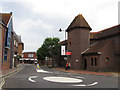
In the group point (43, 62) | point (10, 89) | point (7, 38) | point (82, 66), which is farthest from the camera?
point (43, 62)

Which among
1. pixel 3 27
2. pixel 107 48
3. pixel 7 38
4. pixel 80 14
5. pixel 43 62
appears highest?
pixel 80 14

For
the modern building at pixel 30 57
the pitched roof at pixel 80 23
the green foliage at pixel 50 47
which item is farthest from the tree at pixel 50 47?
the modern building at pixel 30 57

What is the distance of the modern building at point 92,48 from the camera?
82.3 feet

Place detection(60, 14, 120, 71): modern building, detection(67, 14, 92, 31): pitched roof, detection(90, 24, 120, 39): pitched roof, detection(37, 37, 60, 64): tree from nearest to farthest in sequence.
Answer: detection(60, 14, 120, 71): modern building < detection(90, 24, 120, 39): pitched roof < detection(67, 14, 92, 31): pitched roof < detection(37, 37, 60, 64): tree

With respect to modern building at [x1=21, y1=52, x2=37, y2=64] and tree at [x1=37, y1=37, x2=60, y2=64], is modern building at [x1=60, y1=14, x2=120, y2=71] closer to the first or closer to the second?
tree at [x1=37, y1=37, x2=60, y2=64]

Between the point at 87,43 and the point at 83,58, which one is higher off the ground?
the point at 87,43

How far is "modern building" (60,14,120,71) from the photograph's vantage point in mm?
25094

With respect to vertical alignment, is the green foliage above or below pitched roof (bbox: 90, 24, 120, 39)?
below

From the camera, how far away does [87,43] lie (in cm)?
3067

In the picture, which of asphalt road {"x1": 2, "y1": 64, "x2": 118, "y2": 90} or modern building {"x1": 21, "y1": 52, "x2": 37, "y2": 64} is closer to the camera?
asphalt road {"x1": 2, "y1": 64, "x2": 118, "y2": 90}

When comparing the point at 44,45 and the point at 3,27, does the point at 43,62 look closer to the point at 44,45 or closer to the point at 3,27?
the point at 44,45

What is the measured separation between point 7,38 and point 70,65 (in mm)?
15078

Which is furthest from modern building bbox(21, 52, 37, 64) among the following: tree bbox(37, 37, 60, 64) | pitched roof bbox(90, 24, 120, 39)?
pitched roof bbox(90, 24, 120, 39)

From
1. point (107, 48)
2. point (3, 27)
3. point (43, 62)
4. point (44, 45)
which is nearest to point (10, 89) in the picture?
point (3, 27)
